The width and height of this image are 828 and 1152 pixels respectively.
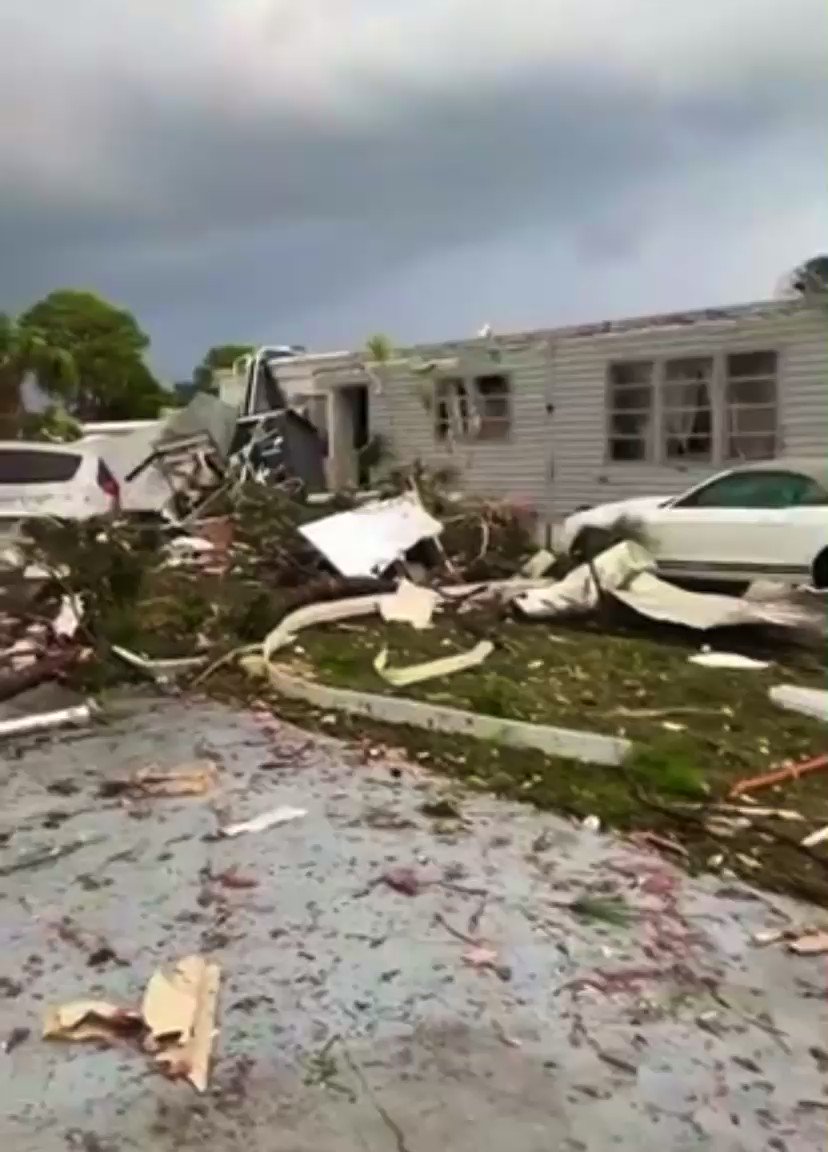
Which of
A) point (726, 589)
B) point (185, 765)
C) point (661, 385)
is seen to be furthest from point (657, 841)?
point (661, 385)

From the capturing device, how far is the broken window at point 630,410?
18.2m

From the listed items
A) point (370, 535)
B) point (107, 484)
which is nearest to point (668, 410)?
point (370, 535)

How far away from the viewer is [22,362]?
32.6 meters

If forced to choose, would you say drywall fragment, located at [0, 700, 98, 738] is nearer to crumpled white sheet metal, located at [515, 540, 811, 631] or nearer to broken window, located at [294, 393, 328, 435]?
crumpled white sheet metal, located at [515, 540, 811, 631]

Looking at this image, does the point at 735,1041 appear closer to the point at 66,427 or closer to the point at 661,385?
the point at 661,385

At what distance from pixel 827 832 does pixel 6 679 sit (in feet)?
16.5

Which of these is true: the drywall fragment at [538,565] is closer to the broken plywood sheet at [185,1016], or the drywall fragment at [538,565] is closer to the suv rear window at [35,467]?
the suv rear window at [35,467]

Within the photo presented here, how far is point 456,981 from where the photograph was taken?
148 inches

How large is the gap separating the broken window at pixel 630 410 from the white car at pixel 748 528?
5.27 meters

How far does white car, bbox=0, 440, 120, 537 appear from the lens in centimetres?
1376

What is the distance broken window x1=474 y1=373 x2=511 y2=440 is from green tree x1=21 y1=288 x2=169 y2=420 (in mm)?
17585

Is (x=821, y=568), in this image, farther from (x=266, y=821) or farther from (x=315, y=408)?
(x=315, y=408)

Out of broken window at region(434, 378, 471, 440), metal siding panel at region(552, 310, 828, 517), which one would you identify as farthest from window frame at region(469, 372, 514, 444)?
metal siding panel at region(552, 310, 828, 517)

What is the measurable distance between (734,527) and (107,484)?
6936 millimetres
